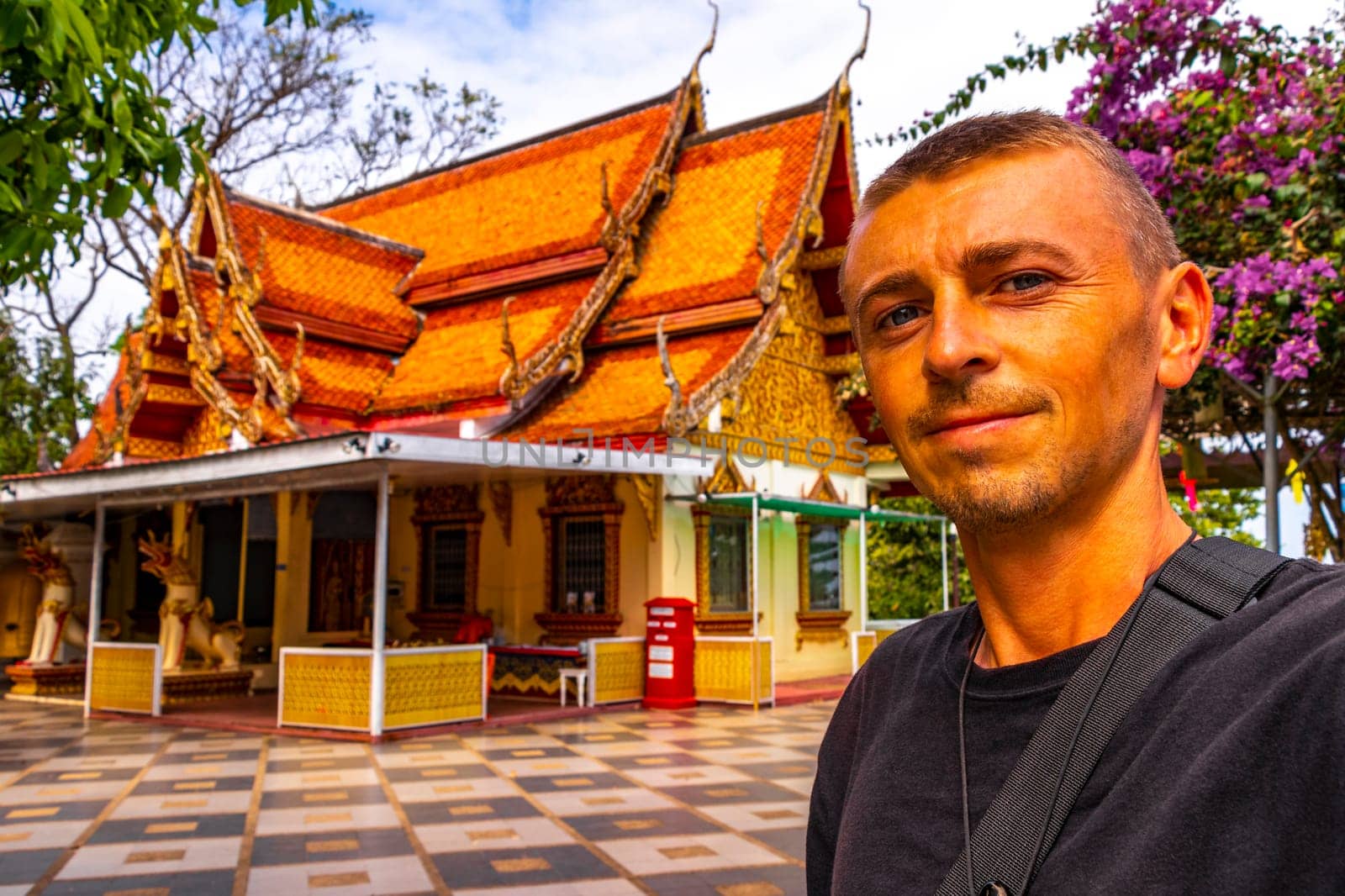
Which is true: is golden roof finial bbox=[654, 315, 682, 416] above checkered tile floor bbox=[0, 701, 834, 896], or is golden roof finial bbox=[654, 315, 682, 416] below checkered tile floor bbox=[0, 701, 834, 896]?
above

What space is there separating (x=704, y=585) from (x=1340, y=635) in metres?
11.6

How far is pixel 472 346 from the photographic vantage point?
1455 cm

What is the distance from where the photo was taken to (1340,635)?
0.71 meters

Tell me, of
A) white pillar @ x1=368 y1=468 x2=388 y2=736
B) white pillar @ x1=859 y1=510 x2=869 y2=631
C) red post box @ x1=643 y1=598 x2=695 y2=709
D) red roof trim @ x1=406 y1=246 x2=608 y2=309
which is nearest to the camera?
white pillar @ x1=368 y1=468 x2=388 y2=736

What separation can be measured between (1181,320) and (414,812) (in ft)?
20.5

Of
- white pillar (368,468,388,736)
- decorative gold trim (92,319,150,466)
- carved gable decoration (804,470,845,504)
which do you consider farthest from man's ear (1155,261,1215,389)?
decorative gold trim (92,319,150,466)

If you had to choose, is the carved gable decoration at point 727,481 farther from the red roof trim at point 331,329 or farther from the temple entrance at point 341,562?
the red roof trim at point 331,329

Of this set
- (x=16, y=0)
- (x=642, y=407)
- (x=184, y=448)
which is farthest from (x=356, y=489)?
(x=16, y=0)

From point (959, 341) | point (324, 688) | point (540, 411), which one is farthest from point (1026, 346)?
point (540, 411)

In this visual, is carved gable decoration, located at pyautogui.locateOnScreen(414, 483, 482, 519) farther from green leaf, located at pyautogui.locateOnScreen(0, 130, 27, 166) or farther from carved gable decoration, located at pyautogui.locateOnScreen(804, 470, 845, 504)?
green leaf, located at pyautogui.locateOnScreen(0, 130, 27, 166)

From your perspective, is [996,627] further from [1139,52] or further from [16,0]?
[1139,52]

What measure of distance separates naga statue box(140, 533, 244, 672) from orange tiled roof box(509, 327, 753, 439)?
13.1ft

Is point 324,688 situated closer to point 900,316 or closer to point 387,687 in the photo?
point 387,687

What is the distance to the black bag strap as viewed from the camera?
0.81m
